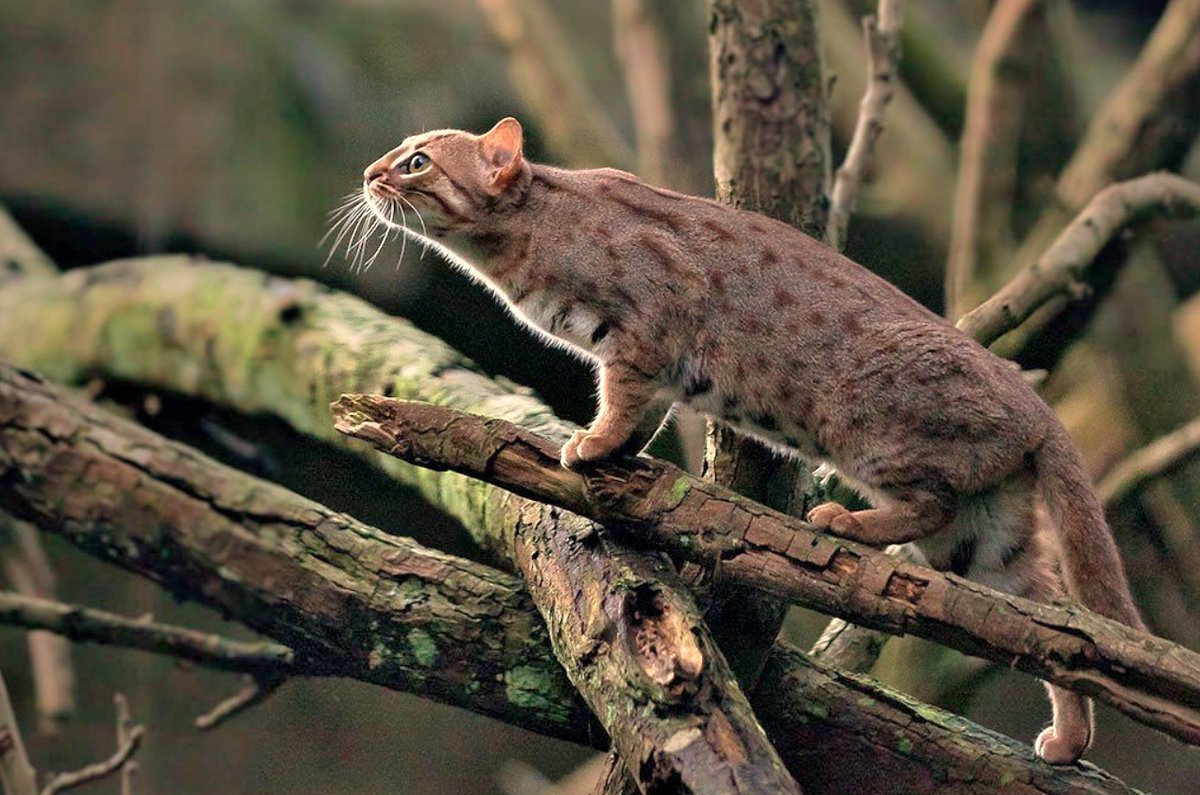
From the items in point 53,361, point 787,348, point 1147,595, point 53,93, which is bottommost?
point 53,361

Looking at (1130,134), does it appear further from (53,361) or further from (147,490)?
(53,361)

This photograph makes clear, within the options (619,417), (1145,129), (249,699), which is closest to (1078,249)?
(1145,129)

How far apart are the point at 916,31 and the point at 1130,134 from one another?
111 cm

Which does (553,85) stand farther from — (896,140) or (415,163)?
(415,163)

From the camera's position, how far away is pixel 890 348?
9.70ft

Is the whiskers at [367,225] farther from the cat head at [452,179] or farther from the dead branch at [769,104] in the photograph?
the dead branch at [769,104]

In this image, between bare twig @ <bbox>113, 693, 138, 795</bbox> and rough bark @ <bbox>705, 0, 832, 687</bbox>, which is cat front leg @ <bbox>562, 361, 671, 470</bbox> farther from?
bare twig @ <bbox>113, 693, 138, 795</bbox>

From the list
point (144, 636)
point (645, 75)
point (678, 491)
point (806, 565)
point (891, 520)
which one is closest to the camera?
point (806, 565)

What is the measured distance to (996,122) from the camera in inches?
206

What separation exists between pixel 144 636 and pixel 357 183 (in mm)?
1780

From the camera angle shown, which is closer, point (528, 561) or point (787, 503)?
point (528, 561)

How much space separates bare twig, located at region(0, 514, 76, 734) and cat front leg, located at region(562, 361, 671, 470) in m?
2.65

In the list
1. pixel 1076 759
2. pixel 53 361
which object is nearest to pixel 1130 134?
pixel 1076 759

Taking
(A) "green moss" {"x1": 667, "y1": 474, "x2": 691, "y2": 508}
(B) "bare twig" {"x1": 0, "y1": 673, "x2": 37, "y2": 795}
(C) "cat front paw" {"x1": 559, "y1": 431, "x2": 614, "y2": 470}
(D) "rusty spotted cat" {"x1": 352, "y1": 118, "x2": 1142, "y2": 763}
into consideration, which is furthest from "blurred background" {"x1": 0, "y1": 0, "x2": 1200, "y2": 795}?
(A) "green moss" {"x1": 667, "y1": 474, "x2": 691, "y2": 508}
